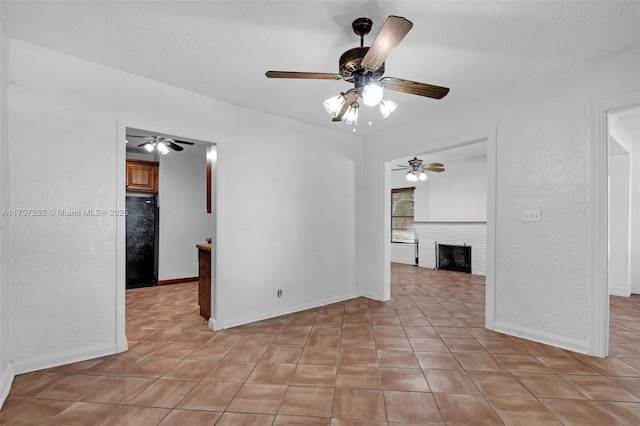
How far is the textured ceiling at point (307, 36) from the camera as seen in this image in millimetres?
1934

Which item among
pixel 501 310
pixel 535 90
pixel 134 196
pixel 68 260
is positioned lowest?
pixel 501 310

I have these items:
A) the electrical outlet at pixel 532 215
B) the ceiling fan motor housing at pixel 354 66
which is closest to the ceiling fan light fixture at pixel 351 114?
the ceiling fan motor housing at pixel 354 66

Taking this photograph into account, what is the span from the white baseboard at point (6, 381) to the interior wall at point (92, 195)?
0.33ft

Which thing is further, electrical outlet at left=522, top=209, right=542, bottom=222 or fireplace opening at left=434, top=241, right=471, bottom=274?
fireplace opening at left=434, top=241, right=471, bottom=274

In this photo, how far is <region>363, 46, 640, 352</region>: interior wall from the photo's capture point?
2.60 metres

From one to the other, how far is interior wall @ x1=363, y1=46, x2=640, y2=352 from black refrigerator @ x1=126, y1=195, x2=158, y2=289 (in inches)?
204

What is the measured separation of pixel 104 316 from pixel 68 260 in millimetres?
559

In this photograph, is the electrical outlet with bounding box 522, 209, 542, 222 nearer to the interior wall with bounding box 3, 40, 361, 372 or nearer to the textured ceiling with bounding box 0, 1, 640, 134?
the textured ceiling with bounding box 0, 1, 640, 134

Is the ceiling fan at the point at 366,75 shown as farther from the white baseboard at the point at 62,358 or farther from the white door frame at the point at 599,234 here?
the white baseboard at the point at 62,358

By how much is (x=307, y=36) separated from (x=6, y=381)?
3148 millimetres

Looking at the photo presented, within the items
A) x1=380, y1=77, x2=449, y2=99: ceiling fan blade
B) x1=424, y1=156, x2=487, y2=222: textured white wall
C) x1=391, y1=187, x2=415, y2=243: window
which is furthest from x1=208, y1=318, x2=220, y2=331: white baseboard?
x1=391, y1=187, x2=415, y2=243: window

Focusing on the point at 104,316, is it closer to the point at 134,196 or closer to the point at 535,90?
the point at 134,196

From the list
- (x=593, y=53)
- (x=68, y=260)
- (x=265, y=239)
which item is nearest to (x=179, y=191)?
(x=265, y=239)

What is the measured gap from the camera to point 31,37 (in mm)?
2248
